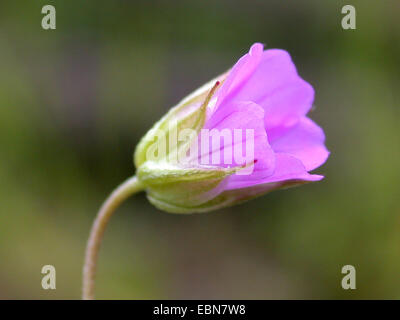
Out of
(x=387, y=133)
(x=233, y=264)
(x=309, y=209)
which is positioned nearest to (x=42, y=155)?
(x=233, y=264)

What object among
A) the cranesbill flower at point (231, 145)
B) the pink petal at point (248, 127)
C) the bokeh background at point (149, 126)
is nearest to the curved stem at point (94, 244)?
the cranesbill flower at point (231, 145)

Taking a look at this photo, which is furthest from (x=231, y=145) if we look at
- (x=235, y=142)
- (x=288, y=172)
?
(x=288, y=172)

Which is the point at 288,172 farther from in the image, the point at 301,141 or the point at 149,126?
the point at 149,126

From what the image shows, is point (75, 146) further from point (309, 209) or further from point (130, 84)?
point (309, 209)

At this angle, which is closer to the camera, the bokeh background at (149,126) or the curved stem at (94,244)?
the curved stem at (94,244)

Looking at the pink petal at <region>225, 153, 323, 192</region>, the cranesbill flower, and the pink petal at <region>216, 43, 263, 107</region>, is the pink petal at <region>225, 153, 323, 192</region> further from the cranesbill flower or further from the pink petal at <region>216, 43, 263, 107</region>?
the pink petal at <region>216, 43, 263, 107</region>

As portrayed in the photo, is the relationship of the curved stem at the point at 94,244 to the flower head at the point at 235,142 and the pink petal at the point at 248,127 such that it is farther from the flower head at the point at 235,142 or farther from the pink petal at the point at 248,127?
the pink petal at the point at 248,127

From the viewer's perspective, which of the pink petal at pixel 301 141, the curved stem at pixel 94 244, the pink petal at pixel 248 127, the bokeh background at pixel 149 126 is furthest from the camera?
the bokeh background at pixel 149 126

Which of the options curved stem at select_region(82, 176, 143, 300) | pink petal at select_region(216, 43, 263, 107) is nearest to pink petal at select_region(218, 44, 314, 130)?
pink petal at select_region(216, 43, 263, 107)

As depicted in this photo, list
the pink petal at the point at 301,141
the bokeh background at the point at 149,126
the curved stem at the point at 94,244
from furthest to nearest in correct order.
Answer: the bokeh background at the point at 149,126, the pink petal at the point at 301,141, the curved stem at the point at 94,244
